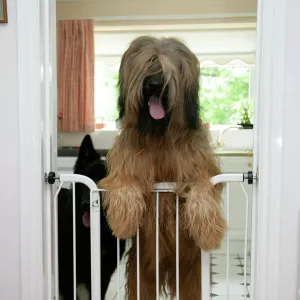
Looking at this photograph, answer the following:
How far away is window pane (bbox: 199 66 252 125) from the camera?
3.14 m

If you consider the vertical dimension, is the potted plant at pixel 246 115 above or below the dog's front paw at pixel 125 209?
above

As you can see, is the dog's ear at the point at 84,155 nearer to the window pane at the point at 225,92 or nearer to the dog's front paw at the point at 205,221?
the dog's front paw at the point at 205,221

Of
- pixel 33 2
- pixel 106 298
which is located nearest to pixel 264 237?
pixel 106 298

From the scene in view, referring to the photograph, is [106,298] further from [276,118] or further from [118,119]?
[276,118]

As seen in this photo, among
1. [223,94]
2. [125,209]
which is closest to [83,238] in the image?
[125,209]

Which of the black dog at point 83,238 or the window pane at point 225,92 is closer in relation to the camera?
the black dog at point 83,238

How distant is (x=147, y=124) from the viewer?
155 cm

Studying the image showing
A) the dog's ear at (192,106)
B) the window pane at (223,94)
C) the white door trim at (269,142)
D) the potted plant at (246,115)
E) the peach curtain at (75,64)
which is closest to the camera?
the white door trim at (269,142)

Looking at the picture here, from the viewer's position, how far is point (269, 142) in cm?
147

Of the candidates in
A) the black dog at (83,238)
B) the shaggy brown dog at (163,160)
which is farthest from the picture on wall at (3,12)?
the black dog at (83,238)

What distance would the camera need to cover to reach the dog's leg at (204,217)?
1.51m

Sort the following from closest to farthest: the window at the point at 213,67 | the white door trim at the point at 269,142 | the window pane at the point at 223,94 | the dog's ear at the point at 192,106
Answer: the white door trim at the point at 269,142, the dog's ear at the point at 192,106, the window pane at the point at 223,94, the window at the point at 213,67

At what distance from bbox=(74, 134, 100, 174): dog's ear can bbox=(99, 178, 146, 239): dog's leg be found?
0.31 metres

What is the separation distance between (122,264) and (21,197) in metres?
Answer: 0.56
